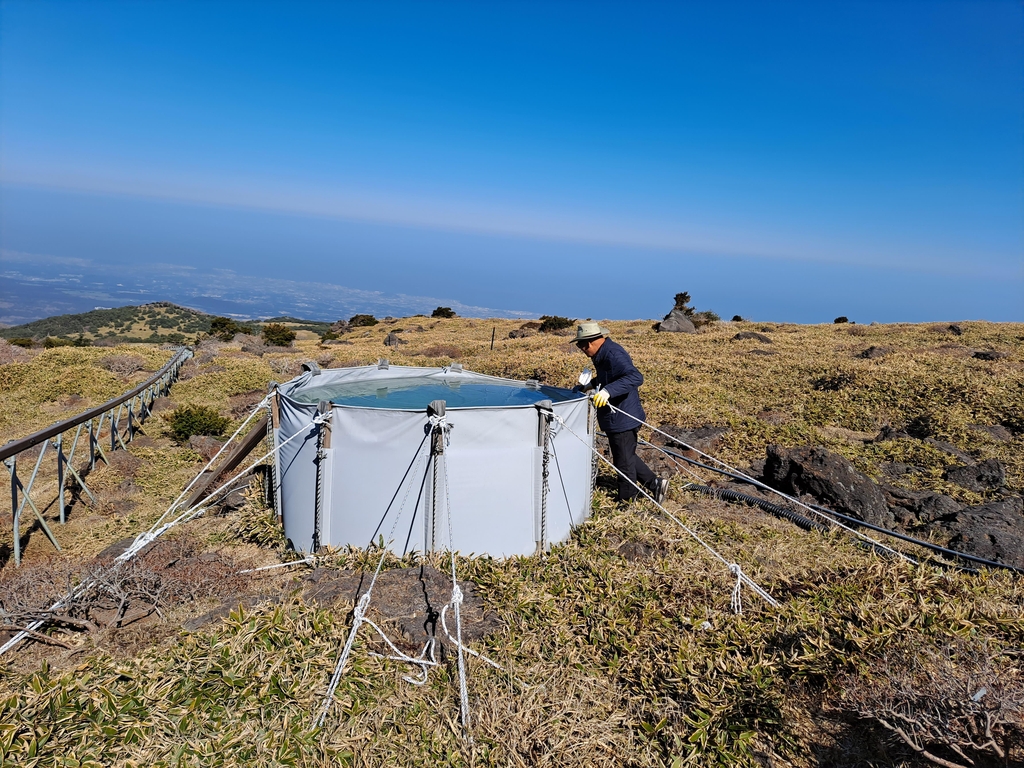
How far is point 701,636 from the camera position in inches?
159

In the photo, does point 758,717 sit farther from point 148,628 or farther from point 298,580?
point 148,628

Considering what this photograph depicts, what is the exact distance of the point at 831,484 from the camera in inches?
268

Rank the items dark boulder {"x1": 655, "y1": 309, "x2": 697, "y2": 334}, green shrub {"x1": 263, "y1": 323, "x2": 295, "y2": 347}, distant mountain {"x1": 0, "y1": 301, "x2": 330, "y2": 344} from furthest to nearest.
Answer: distant mountain {"x1": 0, "y1": 301, "x2": 330, "y2": 344}, green shrub {"x1": 263, "y1": 323, "x2": 295, "y2": 347}, dark boulder {"x1": 655, "y1": 309, "x2": 697, "y2": 334}

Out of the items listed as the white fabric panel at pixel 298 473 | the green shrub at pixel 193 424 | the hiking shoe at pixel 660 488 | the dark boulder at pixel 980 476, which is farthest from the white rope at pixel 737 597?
the green shrub at pixel 193 424

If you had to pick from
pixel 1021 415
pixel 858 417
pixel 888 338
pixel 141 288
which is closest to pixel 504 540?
pixel 858 417

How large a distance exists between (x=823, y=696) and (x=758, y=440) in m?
6.51

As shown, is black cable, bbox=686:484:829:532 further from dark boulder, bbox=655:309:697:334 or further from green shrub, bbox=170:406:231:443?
dark boulder, bbox=655:309:697:334

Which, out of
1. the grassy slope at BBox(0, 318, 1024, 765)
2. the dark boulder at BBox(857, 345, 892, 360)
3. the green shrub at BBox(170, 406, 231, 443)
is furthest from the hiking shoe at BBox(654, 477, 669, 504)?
the dark boulder at BBox(857, 345, 892, 360)

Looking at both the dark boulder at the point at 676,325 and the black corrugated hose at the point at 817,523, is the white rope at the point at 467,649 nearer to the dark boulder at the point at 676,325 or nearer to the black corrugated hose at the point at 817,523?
the black corrugated hose at the point at 817,523

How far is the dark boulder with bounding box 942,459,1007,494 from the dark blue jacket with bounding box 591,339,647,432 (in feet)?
15.4

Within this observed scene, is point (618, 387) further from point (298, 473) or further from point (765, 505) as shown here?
point (298, 473)

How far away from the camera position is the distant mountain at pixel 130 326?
36969 millimetres

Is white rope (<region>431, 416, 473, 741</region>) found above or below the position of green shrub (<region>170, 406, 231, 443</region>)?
above

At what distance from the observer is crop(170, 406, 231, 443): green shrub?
1099 centimetres
